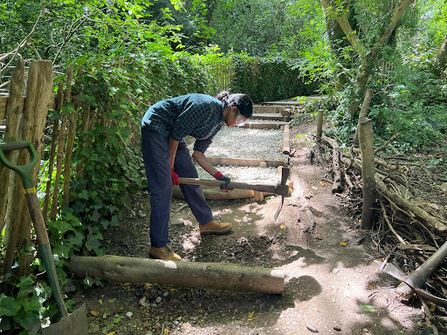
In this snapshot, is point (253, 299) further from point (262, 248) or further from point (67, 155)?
point (67, 155)

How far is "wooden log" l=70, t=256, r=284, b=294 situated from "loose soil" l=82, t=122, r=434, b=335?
159mm

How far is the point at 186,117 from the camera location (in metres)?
2.79

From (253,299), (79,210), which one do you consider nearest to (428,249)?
(253,299)

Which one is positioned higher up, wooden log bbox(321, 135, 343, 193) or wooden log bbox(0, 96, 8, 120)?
wooden log bbox(0, 96, 8, 120)

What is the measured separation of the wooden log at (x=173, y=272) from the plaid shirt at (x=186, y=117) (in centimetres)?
114

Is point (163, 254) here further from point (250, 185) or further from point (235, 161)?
point (235, 161)

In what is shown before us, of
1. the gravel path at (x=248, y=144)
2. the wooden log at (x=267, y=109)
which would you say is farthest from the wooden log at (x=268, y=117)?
the gravel path at (x=248, y=144)

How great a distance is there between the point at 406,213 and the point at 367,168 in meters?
0.60

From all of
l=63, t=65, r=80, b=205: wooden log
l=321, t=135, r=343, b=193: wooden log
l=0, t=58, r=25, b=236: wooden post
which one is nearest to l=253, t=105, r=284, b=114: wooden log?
l=321, t=135, r=343, b=193: wooden log

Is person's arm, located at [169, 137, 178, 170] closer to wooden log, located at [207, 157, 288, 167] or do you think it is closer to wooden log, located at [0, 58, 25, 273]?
wooden log, located at [0, 58, 25, 273]

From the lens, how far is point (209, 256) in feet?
11.2

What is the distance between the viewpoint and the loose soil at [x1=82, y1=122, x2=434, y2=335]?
2.36 m

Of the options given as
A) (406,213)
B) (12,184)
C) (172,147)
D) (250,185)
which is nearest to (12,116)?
(12,184)

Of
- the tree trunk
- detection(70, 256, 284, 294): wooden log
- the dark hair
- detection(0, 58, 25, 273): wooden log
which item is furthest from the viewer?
the tree trunk
